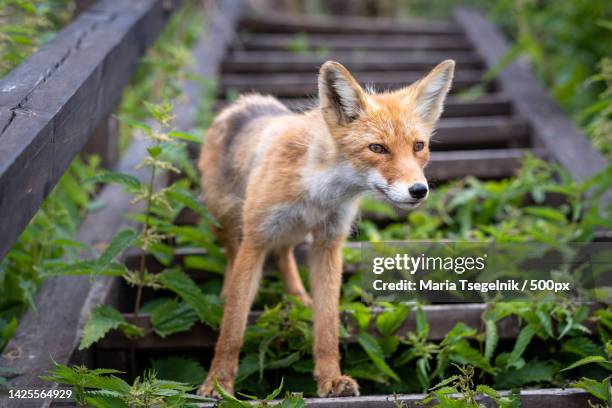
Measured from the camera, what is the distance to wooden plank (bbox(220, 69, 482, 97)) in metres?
6.92

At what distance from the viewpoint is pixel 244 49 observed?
8227 mm

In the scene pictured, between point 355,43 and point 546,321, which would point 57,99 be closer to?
point 546,321

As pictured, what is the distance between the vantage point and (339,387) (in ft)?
10.5

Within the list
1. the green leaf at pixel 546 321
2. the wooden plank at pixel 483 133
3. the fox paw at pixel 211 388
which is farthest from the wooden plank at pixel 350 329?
the wooden plank at pixel 483 133

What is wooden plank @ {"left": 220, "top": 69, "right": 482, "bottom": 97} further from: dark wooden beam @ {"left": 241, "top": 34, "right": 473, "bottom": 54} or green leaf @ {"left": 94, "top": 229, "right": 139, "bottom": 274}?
green leaf @ {"left": 94, "top": 229, "right": 139, "bottom": 274}

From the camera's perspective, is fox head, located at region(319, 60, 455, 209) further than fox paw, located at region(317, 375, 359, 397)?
No

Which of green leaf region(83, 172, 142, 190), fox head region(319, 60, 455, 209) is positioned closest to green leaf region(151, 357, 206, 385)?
green leaf region(83, 172, 142, 190)

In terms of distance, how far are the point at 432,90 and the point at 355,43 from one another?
5.36 m

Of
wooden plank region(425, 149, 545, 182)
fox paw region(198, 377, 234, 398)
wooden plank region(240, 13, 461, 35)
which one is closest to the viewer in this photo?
fox paw region(198, 377, 234, 398)

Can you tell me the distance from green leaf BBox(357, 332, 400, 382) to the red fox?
0.16 m

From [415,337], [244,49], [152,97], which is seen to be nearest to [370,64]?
[244,49]

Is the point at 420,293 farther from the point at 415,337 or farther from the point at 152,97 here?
the point at 152,97

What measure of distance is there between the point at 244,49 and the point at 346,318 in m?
5.22

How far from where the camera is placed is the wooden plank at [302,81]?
273 inches
